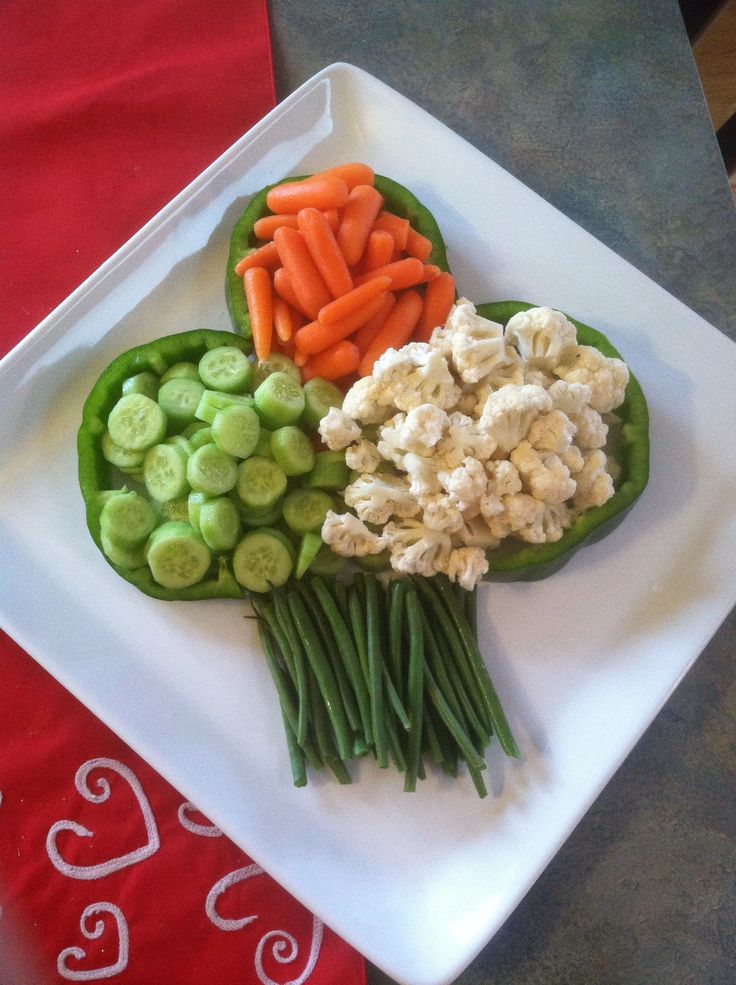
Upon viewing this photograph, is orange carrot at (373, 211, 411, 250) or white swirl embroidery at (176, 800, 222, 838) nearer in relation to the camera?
white swirl embroidery at (176, 800, 222, 838)

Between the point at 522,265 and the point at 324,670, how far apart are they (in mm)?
1175

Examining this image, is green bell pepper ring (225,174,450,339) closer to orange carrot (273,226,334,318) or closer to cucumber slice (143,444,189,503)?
orange carrot (273,226,334,318)

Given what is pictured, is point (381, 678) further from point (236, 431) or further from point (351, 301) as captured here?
point (351, 301)

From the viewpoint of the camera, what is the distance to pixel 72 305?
78.0 inches

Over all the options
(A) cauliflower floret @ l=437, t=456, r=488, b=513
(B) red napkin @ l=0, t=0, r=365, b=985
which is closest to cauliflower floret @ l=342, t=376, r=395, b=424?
(A) cauliflower floret @ l=437, t=456, r=488, b=513

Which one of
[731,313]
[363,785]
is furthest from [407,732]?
[731,313]

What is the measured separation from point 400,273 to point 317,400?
37 cm

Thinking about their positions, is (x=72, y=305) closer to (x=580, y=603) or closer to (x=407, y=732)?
(x=407, y=732)

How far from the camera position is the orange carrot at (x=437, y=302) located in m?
2.08

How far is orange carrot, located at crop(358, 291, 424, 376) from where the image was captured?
2039 mm

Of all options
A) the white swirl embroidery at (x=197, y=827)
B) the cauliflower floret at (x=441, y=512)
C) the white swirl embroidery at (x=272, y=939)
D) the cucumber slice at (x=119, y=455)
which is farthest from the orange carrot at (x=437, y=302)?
the white swirl embroidery at (x=272, y=939)

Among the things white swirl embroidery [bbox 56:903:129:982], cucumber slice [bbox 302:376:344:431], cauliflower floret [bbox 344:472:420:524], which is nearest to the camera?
white swirl embroidery [bbox 56:903:129:982]

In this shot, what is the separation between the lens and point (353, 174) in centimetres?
210

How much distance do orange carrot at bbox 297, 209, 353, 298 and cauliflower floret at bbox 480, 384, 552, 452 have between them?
47 centimetres
